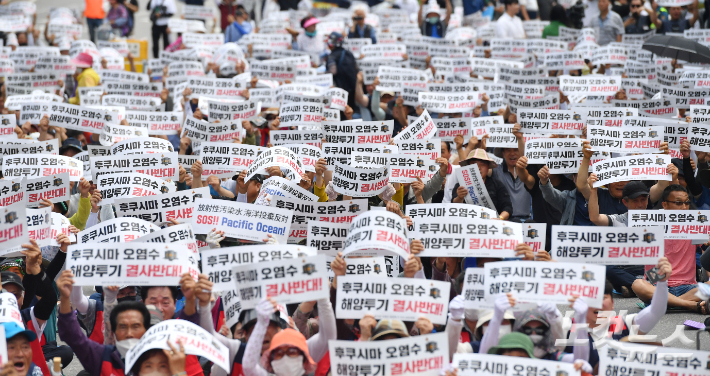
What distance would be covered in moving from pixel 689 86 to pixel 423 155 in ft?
15.9

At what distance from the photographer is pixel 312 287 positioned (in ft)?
20.0

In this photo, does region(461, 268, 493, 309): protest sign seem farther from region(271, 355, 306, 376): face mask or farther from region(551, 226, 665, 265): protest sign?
region(271, 355, 306, 376): face mask

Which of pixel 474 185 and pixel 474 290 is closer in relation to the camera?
pixel 474 290

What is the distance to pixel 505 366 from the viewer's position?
5.43 metres

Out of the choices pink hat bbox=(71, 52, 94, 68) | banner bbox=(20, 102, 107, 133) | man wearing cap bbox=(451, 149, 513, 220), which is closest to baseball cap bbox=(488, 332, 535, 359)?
man wearing cap bbox=(451, 149, 513, 220)

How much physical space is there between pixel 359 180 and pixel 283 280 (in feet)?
8.94

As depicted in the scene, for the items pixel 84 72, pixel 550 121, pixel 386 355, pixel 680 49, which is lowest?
pixel 386 355

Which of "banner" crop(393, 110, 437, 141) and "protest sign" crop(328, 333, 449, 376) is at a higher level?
"banner" crop(393, 110, 437, 141)

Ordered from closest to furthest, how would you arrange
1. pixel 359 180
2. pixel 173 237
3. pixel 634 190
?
pixel 173 237
pixel 359 180
pixel 634 190

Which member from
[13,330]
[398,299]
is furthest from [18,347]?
[398,299]

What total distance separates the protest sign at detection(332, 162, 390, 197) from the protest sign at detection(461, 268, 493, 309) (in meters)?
2.37

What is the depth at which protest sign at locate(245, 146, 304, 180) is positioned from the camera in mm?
9227

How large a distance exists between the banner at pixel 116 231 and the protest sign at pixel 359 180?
6.20 ft

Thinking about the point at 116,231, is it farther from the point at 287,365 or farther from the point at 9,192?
the point at 287,365
